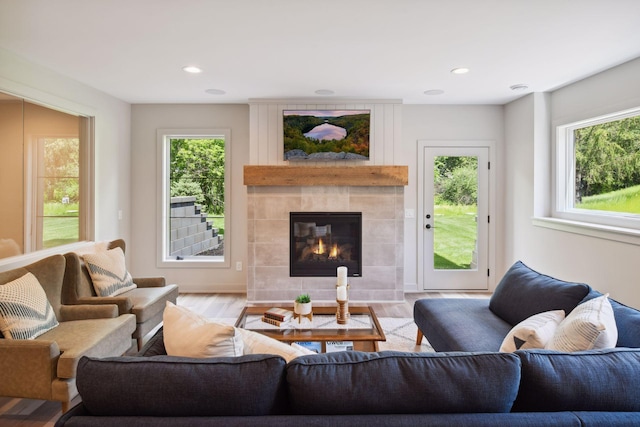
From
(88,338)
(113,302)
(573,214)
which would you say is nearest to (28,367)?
(88,338)

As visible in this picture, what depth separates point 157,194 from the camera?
5.00 meters

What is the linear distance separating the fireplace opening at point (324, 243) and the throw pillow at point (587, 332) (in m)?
2.98

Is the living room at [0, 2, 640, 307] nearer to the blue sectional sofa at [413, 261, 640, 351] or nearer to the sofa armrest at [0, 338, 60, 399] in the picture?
the blue sectional sofa at [413, 261, 640, 351]

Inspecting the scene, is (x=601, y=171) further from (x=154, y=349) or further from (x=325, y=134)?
(x=154, y=349)

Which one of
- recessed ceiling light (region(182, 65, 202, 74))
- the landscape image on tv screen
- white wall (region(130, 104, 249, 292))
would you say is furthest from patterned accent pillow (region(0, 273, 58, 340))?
the landscape image on tv screen

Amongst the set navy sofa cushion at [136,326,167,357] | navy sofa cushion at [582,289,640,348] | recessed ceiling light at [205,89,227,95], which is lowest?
navy sofa cushion at [136,326,167,357]

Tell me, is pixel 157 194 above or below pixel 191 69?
below

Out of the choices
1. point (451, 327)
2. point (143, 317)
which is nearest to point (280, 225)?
point (143, 317)

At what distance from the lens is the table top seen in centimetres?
257

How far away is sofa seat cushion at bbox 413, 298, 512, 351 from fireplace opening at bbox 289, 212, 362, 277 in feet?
5.28

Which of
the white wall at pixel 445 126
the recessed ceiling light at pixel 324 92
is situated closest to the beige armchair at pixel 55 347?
the recessed ceiling light at pixel 324 92

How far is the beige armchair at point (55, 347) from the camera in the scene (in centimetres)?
213

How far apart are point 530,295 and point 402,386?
5.94ft

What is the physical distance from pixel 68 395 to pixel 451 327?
2.30m
